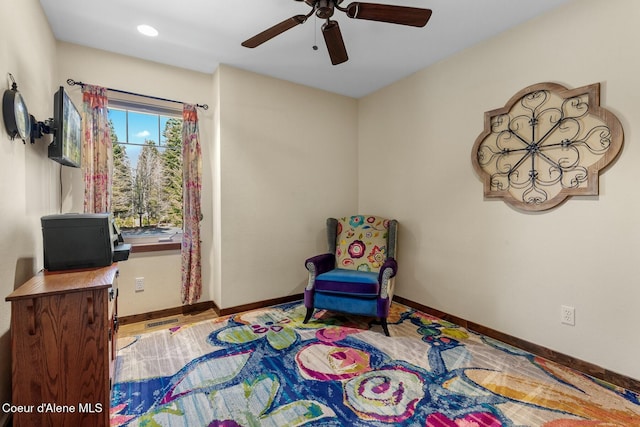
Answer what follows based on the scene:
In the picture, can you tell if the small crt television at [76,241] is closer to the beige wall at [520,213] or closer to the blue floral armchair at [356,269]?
the blue floral armchair at [356,269]

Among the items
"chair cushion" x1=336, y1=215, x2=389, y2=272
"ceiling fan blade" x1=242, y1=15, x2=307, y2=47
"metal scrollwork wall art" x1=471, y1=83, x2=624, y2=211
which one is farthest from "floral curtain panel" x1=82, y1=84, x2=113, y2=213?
"metal scrollwork wall art" x1=471, y1=83, x2=624, y2=211

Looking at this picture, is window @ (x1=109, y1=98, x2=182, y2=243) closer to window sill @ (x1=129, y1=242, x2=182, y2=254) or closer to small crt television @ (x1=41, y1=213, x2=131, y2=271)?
window sill @ (x1=129, y1=242, x2=182, y2=254)

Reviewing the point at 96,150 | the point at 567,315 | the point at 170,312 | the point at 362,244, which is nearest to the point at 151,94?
the point at 96,150

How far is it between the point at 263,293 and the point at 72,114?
239 centimetres

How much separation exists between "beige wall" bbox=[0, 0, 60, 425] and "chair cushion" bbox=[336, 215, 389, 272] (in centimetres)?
262

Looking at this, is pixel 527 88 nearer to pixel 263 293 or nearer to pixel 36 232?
pixel 263 293

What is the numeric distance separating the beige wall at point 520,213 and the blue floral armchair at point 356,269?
0.38 m

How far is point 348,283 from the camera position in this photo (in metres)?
2.80

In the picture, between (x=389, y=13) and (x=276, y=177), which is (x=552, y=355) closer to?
(x=389, y=13)

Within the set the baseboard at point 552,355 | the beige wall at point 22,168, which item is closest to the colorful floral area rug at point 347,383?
the baseboard at point 552,355

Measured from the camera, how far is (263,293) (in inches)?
136

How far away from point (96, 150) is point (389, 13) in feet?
8.82

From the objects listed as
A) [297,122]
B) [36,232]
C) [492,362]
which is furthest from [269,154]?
[492,362]

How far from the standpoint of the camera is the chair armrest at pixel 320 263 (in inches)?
118
